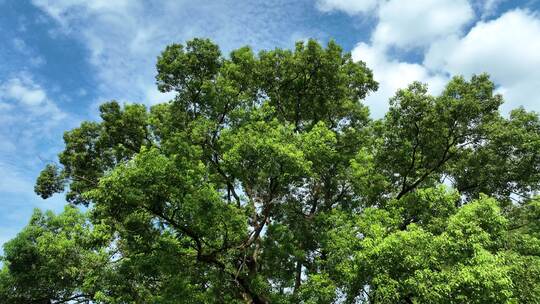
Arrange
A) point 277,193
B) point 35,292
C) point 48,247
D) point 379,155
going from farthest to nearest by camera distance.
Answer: point 35,292 < point 48,247 < point 379,155 < point 277,193

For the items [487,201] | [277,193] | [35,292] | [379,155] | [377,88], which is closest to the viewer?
[487,201]

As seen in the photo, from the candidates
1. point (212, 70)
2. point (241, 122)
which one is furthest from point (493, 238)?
point (212, 70)

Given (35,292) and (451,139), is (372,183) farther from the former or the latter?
(35,292)

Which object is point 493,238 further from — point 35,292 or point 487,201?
point 35,292

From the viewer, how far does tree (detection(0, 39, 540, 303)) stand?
13.1 metres

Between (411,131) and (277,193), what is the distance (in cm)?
600

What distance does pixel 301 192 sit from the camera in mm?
20406

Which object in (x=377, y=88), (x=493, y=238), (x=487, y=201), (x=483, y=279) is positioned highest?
(x=377, y=88)

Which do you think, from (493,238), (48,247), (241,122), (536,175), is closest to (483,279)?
(493,238)

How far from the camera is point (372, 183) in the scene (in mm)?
18750

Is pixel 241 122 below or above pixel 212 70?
below

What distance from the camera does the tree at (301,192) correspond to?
1315cm

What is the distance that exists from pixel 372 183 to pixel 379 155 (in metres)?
1.26

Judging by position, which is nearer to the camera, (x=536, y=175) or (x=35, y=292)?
(x=536, y=175)
